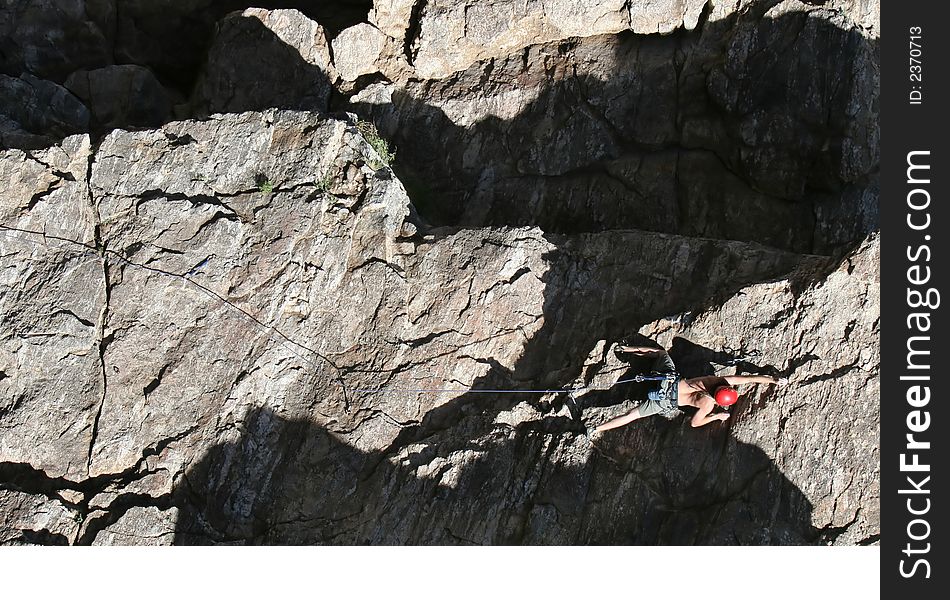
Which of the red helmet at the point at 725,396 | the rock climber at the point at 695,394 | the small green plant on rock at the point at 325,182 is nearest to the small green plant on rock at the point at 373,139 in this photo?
the small green plant on rock at the point at 325,182

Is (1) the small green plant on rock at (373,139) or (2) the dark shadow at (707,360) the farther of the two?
(1) the small green plant on rock at (373,139)

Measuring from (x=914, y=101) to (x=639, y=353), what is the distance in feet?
15.5

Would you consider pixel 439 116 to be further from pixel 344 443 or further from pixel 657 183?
pixel 344 443

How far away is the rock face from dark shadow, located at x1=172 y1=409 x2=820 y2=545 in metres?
0.04

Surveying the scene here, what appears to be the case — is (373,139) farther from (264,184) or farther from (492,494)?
(492,494)

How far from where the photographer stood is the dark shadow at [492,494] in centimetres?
1045

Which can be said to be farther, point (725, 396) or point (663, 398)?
point (663, 398)

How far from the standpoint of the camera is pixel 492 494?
437 inches

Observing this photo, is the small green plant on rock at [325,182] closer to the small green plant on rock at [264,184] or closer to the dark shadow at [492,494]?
the small green plant on rock at [264,184]

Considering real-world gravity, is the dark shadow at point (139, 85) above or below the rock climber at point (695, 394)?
above

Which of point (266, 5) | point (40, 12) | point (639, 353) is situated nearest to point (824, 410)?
point (639, 353)

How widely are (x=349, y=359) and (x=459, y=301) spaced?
1787 mm

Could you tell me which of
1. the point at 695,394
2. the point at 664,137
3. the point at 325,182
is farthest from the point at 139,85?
the point at 695,394

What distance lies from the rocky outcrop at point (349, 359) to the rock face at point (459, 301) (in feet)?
0.12
